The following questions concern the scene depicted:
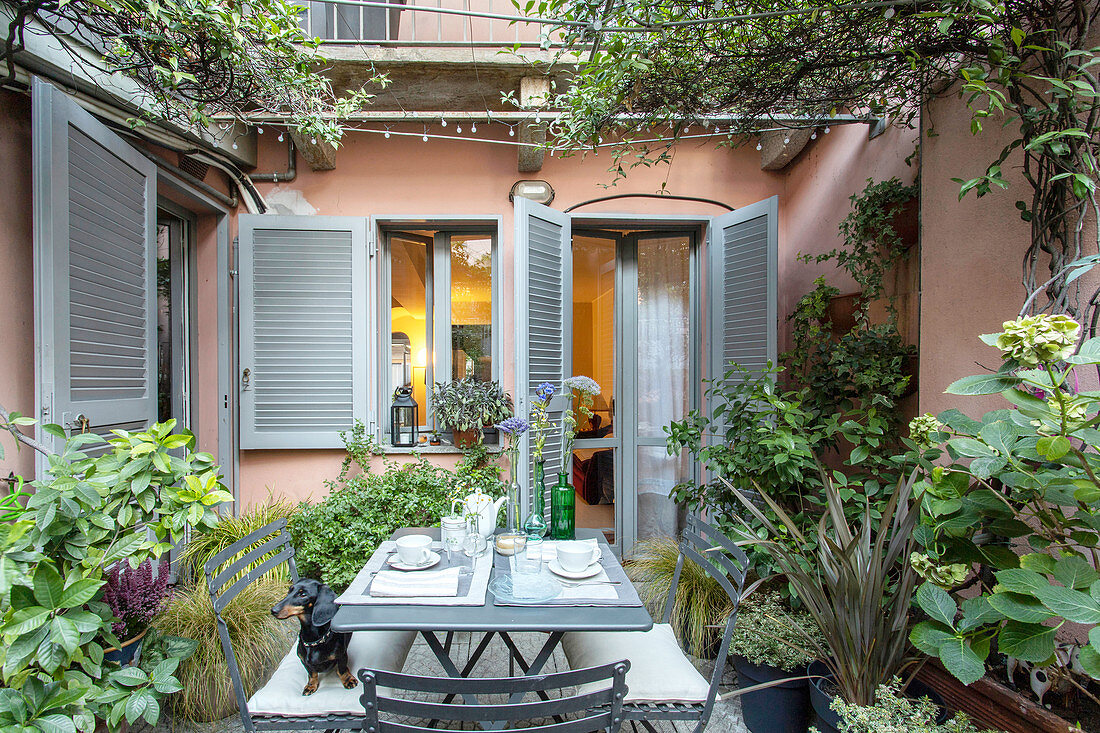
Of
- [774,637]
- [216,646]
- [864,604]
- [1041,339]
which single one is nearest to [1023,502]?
[1041,339]

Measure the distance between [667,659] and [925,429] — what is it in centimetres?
105

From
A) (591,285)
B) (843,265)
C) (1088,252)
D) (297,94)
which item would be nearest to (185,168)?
(297,94)

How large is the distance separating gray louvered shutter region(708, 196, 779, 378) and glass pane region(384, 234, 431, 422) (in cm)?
A: 197

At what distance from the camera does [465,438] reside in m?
3.36

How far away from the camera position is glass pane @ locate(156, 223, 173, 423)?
9.52 ft

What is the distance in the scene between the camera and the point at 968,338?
1.73 metres

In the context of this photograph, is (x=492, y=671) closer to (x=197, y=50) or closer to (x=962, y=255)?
(x=962, y=255)

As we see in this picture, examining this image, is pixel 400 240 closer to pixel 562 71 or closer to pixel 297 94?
pixel 297 94

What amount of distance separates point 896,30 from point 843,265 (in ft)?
4.15

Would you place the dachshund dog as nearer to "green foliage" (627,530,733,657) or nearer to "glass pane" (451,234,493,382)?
"green foliage" (627,530,733,657)

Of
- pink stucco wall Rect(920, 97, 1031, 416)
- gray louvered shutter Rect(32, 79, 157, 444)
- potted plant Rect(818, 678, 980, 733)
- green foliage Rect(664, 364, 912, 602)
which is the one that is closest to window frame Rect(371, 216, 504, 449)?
gray louvered shutter Rect(32, 79, 157, 444)

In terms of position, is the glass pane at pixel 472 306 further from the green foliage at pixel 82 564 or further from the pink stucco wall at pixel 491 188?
the green foliage at pixel 82 564

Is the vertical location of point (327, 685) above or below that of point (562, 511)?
below

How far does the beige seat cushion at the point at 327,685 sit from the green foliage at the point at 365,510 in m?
0.92
